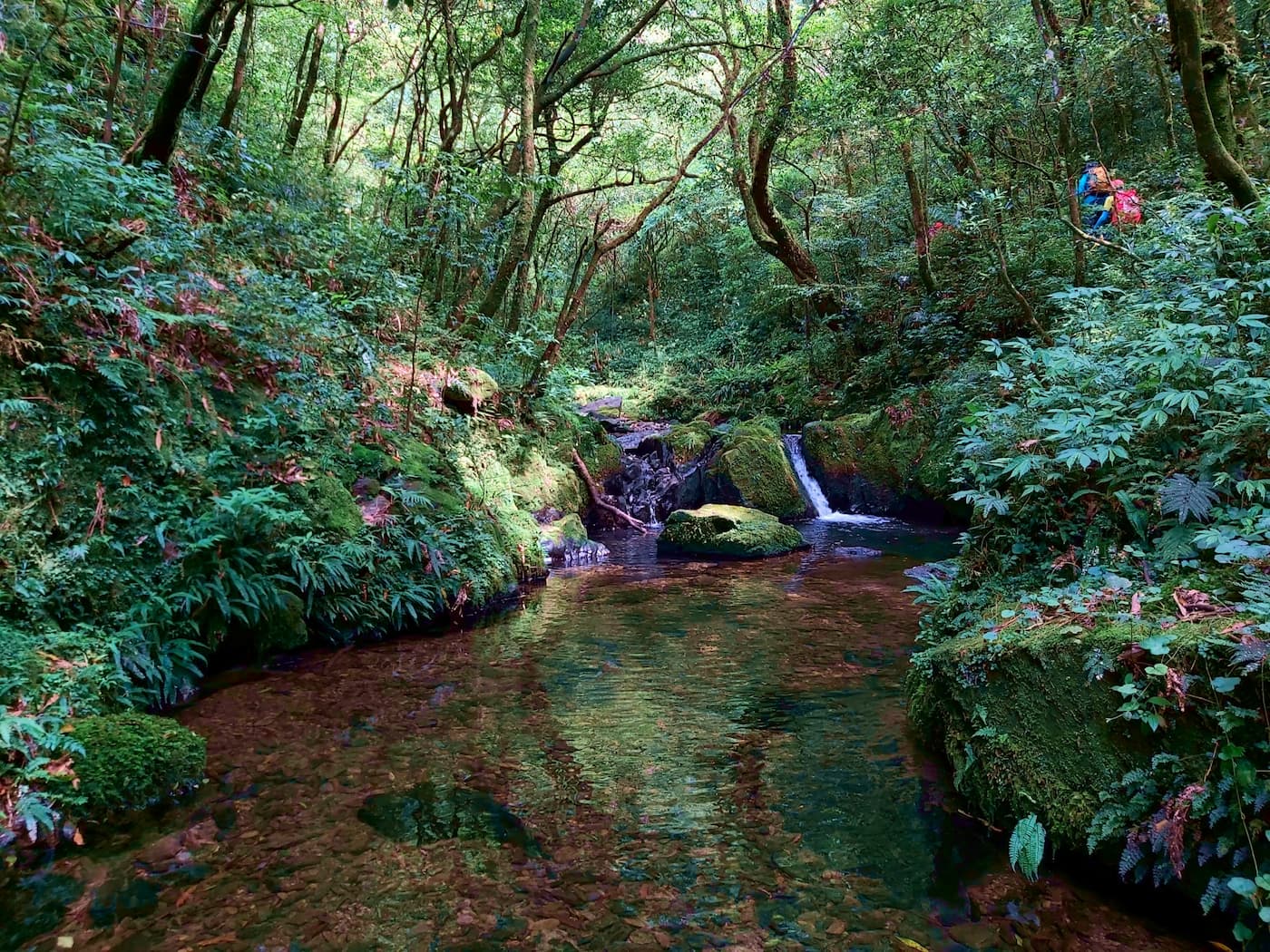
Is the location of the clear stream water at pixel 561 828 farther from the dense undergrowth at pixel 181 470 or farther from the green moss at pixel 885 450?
the green moss at pixel 885 450

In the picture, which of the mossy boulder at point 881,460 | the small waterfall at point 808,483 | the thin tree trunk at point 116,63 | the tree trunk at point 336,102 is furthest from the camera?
the small waterfall at point 808,483

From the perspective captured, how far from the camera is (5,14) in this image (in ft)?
18.1

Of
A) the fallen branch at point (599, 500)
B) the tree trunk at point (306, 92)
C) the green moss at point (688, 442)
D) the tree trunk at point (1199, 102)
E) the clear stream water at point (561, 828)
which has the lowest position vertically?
the clear stream water at point (561, 828)

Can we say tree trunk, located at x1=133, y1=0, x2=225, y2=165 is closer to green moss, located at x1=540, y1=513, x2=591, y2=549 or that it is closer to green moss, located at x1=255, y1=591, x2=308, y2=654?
green moss, located at x1=255, y1=591, x2=308, y2=654

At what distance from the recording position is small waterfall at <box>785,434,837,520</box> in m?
13.6

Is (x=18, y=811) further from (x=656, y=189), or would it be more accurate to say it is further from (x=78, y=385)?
(x=656, y=189)

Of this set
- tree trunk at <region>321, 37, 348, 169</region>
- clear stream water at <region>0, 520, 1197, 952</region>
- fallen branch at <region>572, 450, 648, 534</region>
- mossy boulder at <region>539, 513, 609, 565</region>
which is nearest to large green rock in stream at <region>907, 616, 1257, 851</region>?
clear stream water at <region>0, 520, 1197, 952</region>

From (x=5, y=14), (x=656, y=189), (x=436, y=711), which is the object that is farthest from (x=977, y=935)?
(x=656, y=189)

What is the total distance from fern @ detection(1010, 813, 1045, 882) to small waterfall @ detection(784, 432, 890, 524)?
9.90 m

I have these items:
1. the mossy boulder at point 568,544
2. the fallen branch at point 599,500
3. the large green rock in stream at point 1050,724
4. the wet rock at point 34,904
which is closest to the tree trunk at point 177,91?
the wet rock at point 34,904

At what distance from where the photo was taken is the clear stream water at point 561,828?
8.46ft

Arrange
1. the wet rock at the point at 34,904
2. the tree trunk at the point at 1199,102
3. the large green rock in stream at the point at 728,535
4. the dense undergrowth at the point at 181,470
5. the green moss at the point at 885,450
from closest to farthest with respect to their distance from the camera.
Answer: the wet rock at the point at 34,904
the dense undergrowth at the point at 181,470
the tree trunk at the point at 1199,102
the large green rock in stream at the point at 728,535
the green moss at the point at 885,450

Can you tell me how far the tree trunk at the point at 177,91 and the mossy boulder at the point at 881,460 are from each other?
10.7 metres

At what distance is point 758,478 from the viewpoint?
13102 millimetres
